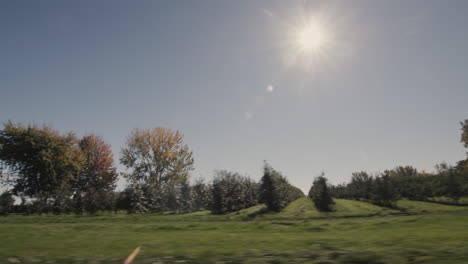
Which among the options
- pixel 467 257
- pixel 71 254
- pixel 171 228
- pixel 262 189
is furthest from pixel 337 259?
pixel 262 189

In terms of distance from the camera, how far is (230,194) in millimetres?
37406

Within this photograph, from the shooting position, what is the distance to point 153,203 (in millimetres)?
39375

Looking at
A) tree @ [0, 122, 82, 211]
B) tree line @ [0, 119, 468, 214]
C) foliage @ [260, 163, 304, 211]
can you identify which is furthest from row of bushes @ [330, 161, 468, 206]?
tree @ [0, 122, 82, 211]

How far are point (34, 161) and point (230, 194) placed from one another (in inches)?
985

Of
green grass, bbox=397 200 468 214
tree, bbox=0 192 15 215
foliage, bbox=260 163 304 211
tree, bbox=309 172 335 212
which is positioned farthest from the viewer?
tree, bbox=0 192 15 215

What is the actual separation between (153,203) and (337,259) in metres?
37.9

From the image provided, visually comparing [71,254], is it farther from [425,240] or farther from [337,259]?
[425,240]

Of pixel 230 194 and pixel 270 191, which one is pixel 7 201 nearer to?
pixel 230 194

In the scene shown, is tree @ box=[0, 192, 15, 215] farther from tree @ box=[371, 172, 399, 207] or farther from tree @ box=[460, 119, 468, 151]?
tree @ box=[460, 119, 468, 151]

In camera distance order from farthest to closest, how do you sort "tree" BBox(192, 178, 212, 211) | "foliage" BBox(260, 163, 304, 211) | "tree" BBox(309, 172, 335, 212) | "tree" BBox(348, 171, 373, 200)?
"tree" BBox(192, 178, 212, 211) → "tree" BBox(348, 171, 373, 200) → "foliage" BBox(260, 163, 304, 211) → "tree" BBox(309, 172, 335, 212)

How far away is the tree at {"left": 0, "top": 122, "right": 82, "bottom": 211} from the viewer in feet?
106

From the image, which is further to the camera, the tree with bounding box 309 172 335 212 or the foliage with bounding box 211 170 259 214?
the foliage with bounding box 211 170 259 214

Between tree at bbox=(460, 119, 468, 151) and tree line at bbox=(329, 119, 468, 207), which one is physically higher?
tree at bbox=(460, 119, 468, 151)

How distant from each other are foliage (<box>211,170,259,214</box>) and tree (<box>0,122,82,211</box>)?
18.2m
